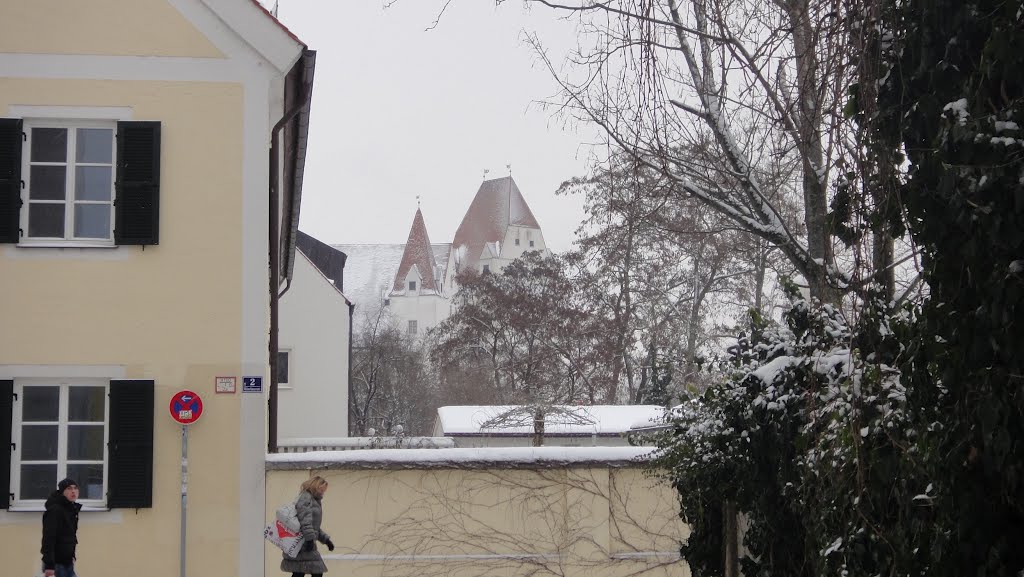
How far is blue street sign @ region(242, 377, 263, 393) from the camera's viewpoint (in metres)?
12.9

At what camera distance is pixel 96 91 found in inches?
505

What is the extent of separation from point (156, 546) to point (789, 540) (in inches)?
327

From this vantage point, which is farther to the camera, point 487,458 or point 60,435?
point 487,458

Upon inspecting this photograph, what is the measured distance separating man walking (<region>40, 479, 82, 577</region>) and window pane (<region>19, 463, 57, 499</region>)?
1.21 m

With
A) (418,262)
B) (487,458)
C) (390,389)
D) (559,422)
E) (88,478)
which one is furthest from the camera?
(418,262)

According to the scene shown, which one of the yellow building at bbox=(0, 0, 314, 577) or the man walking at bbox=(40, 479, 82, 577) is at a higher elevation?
the yellow building at bbox=(0, 0, 314, 577)

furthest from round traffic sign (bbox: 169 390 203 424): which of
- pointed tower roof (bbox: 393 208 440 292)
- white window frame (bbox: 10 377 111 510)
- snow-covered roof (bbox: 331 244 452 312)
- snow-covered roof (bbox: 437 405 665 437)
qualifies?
pointed tower roof (bbox: 393 208 440 292)

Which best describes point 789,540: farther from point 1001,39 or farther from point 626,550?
point 626,550

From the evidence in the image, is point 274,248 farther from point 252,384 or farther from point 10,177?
point 10,177

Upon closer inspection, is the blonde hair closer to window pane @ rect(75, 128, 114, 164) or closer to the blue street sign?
the blue street sign

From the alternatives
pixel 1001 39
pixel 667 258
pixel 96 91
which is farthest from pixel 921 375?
pixel 667 258

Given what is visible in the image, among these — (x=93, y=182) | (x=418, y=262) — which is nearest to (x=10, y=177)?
(x=93, y=182)

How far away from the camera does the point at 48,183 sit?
12.7 meters

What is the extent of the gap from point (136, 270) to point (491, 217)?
301ft
